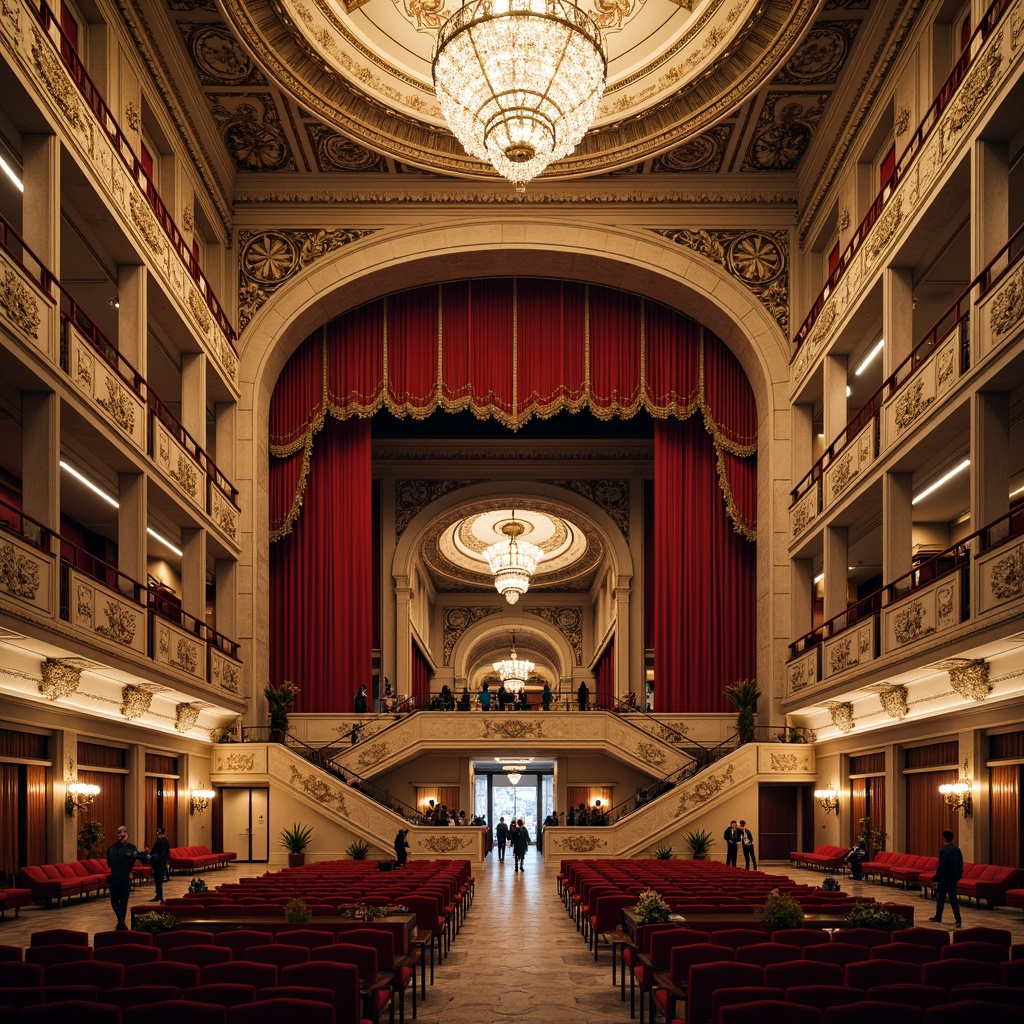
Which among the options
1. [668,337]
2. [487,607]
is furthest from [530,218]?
[487,607]

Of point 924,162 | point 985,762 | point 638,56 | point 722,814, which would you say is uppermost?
point 638,56

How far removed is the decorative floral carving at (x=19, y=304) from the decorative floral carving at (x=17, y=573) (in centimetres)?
254

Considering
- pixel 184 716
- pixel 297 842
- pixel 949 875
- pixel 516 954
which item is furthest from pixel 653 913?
pixel 297 842

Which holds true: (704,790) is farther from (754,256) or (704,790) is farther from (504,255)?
(504,255)

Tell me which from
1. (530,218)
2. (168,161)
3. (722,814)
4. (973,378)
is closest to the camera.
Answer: (973,378)

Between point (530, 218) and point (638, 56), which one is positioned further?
point (530, 218)

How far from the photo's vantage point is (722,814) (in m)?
24.5

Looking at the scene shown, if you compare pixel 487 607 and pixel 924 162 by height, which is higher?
pixel 924 162

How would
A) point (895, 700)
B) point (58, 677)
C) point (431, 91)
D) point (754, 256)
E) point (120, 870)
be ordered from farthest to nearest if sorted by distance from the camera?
1. point (754, 256)
2. point (431, 91)
3. point (895, 700)
4. point (58, 677)
5. point (120, 870)

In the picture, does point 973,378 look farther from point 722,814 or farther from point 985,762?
point 722,814

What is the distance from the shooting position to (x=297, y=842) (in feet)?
78.0

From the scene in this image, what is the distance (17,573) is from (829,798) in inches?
652

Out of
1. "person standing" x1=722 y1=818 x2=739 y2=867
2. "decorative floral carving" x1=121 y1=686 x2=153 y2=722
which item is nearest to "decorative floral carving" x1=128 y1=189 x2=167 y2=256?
"decorative floral carving" x1=121 y1=686 x2=153 y2=722

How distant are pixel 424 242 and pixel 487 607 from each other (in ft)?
83.1
